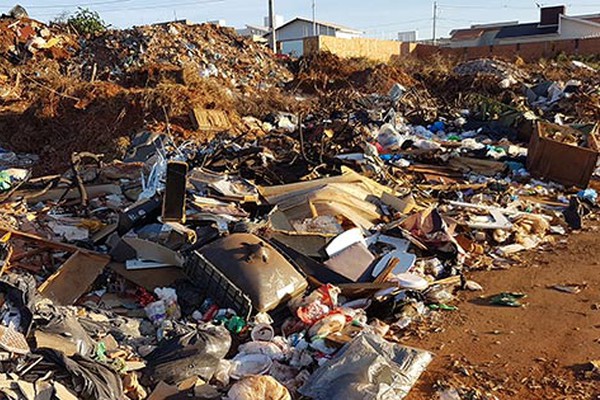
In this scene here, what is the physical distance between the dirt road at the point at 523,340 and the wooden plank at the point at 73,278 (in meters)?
2.59

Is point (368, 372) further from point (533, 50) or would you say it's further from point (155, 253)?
point (533, 50)

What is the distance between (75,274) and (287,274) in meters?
1.74

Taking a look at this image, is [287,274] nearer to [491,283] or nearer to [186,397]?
[186,397]

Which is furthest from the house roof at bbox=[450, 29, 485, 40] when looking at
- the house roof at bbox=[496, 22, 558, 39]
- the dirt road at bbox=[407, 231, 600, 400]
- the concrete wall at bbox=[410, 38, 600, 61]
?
the dirt road at bbox=[407, 231, 600, 400]

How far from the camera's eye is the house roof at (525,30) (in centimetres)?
4109

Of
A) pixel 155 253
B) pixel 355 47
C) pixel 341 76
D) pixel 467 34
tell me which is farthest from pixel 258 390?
pixel 467 34

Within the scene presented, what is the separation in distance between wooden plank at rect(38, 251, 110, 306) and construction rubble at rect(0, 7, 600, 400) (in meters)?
0.01

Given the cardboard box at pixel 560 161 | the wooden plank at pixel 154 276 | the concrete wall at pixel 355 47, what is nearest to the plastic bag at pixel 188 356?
the wooden plank at pixel 154 276

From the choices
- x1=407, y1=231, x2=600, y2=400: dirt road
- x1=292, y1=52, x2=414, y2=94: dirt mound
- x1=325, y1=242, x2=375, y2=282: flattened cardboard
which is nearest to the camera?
x1=407, y1=231, x2=600, y2=400: dirt road

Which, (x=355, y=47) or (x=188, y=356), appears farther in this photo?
(x=355, y=47)

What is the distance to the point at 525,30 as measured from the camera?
42.1m

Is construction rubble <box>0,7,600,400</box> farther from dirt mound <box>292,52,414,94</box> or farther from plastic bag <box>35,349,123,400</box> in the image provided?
dirt mound <box>292,52,414,94</box>

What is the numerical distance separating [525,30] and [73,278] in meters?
43.3

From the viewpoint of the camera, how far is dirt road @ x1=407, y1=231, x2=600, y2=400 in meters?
3.63
